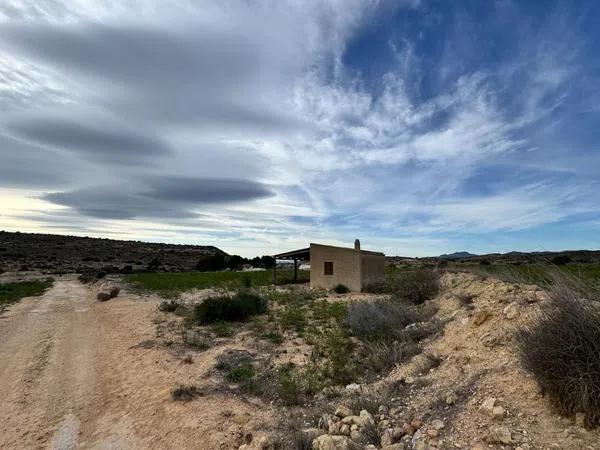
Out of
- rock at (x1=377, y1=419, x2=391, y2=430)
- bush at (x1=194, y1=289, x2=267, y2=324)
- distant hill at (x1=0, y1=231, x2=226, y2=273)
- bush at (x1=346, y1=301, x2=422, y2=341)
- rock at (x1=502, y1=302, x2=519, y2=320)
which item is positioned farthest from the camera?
distant hill at (x1=0, y1=231, x2=226, y2=273)

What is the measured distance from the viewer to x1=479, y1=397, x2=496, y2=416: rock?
16.2 ft

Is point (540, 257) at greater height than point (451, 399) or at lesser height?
greater

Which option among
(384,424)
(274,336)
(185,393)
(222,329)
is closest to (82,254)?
(222,329)

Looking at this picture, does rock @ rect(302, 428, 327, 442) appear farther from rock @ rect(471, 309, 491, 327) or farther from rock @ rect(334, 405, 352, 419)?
rock @ rect(471, 309, 491, 327)

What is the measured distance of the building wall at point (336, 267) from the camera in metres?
24.7

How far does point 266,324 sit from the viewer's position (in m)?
13.7

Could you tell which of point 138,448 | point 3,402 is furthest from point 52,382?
point 138,448

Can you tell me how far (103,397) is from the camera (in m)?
7.36

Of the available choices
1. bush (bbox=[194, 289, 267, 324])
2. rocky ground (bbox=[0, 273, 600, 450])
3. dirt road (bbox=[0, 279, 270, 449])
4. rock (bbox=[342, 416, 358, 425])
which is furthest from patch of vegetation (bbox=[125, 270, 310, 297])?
rock (bbox=[342, 416, 358, 425])

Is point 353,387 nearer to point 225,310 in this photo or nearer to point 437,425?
point 437,425

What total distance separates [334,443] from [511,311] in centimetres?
470

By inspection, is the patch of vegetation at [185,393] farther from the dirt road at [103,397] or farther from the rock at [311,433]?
the rock at [311,433]

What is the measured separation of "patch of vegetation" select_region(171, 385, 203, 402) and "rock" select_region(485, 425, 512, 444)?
4.55m

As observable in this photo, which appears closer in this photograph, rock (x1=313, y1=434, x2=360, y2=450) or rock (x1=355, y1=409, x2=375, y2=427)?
rock (x1=313, y1=434, x2=360, y2=450)
